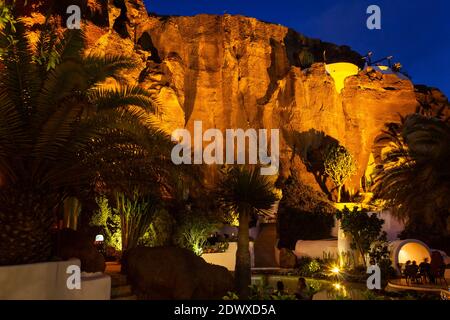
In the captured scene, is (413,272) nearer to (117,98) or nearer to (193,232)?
(193,232)

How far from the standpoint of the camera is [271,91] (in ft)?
119

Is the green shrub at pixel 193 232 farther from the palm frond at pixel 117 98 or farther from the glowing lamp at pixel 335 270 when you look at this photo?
the palm frond at pixel 117 98

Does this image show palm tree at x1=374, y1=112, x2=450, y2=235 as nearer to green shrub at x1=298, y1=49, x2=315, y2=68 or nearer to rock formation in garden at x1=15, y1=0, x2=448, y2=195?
rock formation in garden at x1=15, y1=0, x2=448, y2=195

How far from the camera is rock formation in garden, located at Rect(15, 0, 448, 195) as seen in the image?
34.5 meters

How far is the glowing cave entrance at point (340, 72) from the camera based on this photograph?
37750mm

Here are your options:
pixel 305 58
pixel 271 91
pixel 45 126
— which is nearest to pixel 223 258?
pixel 45 126

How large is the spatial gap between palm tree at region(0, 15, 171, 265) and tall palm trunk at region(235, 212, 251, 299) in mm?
5882

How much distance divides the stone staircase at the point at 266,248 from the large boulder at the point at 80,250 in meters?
15.4

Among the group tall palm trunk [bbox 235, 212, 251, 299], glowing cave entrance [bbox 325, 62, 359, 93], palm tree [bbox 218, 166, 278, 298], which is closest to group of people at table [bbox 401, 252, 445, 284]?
palm tree [bbox 218, 166, 278, 298]

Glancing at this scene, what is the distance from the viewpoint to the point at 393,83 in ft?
123

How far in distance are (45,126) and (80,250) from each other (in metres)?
3.55

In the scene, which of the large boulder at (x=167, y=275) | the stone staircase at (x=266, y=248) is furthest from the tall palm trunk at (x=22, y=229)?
the stone staircase at (x=266, y=248)

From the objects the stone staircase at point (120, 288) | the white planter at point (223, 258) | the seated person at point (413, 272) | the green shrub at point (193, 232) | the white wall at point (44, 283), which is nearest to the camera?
the white wall at point (44, 283)

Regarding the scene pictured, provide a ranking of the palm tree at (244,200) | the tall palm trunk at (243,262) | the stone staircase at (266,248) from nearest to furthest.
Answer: the tall palm trunk at (243,262) < the palm tree at (244,200) < the stone staircase at (266,248)
